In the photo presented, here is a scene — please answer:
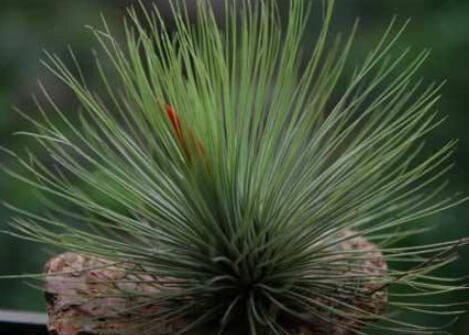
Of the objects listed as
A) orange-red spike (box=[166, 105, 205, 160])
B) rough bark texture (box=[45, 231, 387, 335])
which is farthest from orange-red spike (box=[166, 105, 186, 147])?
rough bark texture (box=[45, 231, 387, 335])

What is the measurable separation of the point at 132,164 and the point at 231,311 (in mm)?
183

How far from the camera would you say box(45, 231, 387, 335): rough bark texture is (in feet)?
3.68

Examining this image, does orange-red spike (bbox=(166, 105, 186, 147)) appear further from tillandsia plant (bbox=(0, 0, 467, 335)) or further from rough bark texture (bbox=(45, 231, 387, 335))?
rough bark texture (bbox=(45, 231, 387, 335))

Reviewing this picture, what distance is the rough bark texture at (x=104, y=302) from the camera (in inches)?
44.1

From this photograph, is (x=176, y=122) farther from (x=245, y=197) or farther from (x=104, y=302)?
(x=104, y=302)

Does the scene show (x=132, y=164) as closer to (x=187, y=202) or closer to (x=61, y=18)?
(x=187, y=202)

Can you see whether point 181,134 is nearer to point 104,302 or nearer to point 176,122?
point 176,122

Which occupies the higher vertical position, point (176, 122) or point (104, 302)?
point (176, 122)

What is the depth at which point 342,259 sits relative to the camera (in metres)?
1.13

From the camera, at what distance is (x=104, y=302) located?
1136mm

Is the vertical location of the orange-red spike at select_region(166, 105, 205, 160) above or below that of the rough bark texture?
above

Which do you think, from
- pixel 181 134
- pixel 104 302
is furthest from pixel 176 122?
pixel 104 302

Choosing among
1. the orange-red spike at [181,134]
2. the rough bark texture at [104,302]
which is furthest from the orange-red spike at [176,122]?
the rough bark texture at [104,302]

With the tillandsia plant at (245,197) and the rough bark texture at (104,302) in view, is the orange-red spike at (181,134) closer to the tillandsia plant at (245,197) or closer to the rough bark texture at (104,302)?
the tillandsia plant at (245,197)
